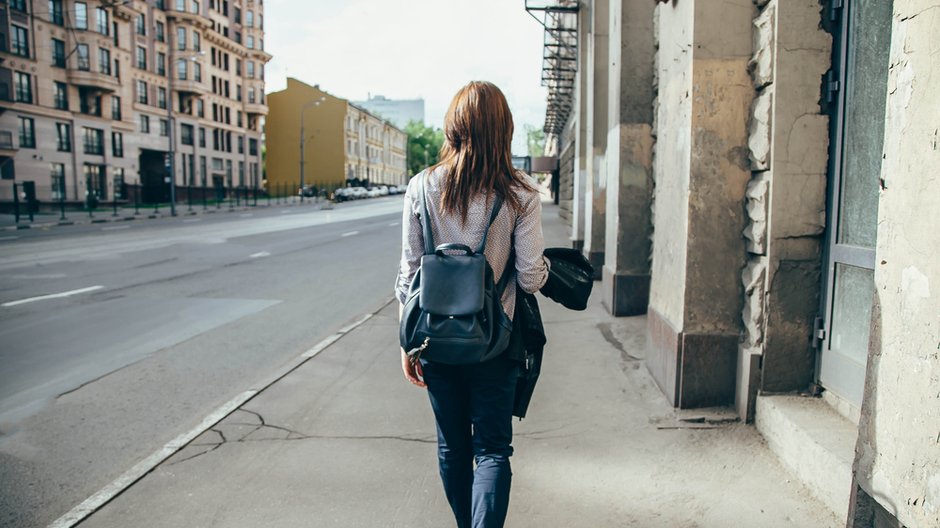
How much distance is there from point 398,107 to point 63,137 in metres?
132

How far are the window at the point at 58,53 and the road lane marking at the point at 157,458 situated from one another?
5098cm

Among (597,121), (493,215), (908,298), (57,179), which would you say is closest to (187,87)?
(57,179)

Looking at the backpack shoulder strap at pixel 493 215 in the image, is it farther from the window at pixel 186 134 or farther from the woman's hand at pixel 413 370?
the window at pixel 186 134

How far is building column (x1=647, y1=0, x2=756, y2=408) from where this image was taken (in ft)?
15.2

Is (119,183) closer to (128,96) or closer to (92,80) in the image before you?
(128,96)

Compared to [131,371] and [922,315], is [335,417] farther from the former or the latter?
[922,315]

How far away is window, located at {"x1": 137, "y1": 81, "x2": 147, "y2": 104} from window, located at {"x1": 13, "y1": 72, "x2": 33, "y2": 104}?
12991 mm

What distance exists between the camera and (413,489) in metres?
3.87

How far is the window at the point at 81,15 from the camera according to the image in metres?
49.2

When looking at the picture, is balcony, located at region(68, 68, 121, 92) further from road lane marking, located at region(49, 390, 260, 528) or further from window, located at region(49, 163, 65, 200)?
road lane marking, located at region(49, 390, 260, 528)

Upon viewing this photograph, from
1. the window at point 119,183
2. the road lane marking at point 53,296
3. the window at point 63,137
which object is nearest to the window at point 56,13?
the window at point 63,137

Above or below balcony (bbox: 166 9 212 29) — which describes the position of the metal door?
below

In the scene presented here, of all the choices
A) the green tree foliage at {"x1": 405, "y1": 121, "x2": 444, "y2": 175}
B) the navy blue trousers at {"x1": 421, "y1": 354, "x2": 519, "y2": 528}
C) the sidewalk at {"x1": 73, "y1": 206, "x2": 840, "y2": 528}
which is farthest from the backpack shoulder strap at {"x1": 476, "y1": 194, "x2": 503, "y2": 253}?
the green tree foliage at {"x1": 405, "y1": 121, "x2": 444, "y2": 175}

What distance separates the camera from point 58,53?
48.2 meters
